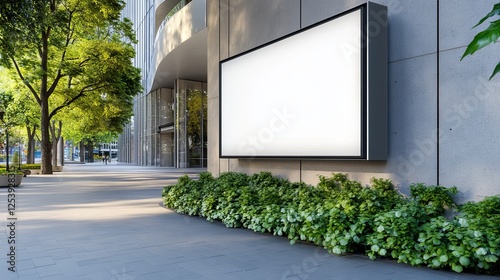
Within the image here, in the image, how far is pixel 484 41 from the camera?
1.48 m

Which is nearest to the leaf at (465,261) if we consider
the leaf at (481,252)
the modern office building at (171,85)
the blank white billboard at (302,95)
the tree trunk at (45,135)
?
the leaf at (481,252)

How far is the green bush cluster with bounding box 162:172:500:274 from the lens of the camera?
14.9 feet

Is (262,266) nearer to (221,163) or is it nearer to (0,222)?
(0,222)

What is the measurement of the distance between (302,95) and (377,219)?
144 inches

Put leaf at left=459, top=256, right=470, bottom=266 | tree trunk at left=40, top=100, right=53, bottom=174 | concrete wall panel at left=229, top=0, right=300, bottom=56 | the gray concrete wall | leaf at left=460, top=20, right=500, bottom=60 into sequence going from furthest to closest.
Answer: tree trunk at left=40, top=100, right=53, bottom=174 → concrete wall panel at left=229, top=0, right=300, bottom=56 → the gray concrete wall → leaf at left=459, top=256, right=470, bottom=266 → leaf at left=460, top=20, right=500, bottom=60

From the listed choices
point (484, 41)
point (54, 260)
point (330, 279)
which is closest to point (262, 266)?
point (330, 279)

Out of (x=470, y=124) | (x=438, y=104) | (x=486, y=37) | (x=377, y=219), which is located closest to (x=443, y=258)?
(x=377, y=219)

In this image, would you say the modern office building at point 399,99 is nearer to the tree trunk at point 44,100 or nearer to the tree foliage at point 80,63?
the tree foliage at point 80,63

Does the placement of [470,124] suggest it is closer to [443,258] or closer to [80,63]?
[443,258]

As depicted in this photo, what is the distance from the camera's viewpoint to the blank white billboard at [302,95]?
23.4ft

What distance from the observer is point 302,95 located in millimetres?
8328

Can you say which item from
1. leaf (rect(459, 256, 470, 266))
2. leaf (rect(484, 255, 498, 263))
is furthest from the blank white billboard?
leaf (rect(484, 255, 498, 263))

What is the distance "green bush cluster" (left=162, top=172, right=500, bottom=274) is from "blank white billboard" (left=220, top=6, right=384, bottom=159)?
0.83 m

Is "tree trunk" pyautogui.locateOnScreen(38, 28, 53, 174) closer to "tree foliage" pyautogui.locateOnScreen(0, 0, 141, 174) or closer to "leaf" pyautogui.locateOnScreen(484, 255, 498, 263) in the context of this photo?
"tree foliage" pyautogui.locateOnScreen(0, 0, 141, 174)
